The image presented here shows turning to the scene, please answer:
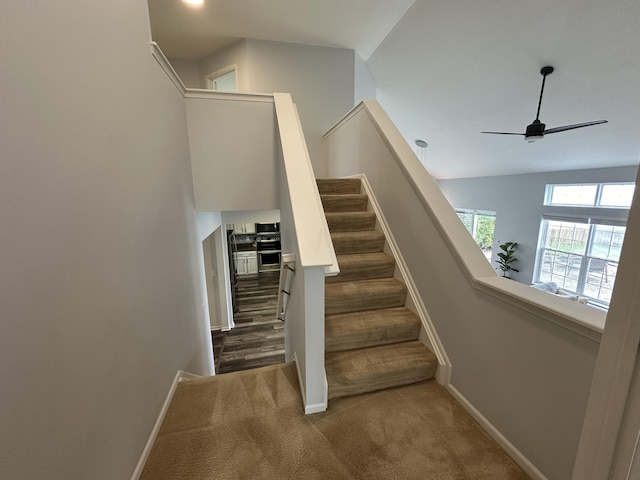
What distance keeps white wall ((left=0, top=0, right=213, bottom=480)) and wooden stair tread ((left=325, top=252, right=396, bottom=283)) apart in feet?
4.46

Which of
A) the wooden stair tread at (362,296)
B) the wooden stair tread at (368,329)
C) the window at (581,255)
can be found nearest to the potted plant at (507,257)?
the window at (581,255)

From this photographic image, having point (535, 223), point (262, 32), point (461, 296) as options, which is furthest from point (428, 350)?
point (535, 223)

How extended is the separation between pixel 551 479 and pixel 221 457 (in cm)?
153

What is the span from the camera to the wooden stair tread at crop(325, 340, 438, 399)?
5.71ft

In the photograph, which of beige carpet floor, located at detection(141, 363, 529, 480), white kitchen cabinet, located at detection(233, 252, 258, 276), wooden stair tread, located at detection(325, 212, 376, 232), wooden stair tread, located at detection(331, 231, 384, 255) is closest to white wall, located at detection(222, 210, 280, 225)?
wooden stair tread, located at detection(325, 212, 376, 232)

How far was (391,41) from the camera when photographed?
4.13 meters

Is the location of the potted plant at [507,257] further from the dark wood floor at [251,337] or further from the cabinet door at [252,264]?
the cabinet door at [252,264]

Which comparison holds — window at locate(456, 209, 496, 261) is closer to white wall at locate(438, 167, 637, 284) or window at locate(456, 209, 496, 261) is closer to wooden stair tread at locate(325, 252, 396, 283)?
white wall at locate(438, 167, 637, 284)

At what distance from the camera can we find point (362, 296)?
85.1 inches

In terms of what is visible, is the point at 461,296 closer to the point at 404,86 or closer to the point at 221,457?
the point at 221,457

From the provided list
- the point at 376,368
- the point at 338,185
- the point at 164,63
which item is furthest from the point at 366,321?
the point at 164,63

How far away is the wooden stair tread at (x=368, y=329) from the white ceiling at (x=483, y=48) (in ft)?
12.1

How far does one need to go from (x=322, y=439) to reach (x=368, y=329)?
0.75 metres

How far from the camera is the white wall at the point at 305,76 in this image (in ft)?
13.6
